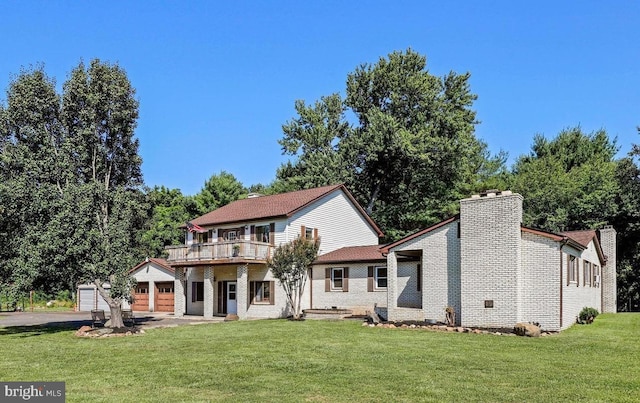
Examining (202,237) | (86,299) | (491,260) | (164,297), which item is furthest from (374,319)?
(86,299)

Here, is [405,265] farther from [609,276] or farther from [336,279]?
[609,276]

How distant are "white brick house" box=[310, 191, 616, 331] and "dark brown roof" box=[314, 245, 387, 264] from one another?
201cm

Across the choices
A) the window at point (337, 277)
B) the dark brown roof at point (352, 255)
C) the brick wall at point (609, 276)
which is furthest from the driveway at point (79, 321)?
the brick wall at point (609, 276)

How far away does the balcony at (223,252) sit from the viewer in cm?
2864

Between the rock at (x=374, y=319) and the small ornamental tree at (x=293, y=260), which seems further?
the small ornamental tree at (x=293, y=260)

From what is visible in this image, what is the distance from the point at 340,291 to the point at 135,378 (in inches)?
706

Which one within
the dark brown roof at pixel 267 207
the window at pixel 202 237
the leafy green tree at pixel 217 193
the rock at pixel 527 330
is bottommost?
the rock at pixel 527 330

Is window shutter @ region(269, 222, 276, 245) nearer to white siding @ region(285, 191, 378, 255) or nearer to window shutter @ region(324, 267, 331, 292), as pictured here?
white siding @ region(285, 191, 378, 255)

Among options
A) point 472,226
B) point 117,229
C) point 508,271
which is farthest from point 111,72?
point 508,271

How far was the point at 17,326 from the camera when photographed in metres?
25.5

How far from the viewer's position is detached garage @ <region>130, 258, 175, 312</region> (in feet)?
120

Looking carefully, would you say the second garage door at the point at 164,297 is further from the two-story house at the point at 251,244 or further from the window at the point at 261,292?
the window at the point at 261,292

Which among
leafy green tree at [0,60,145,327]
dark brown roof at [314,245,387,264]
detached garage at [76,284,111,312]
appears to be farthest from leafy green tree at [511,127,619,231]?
detached garage at [76,284,111,312]

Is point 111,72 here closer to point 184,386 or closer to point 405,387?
point 184,386
